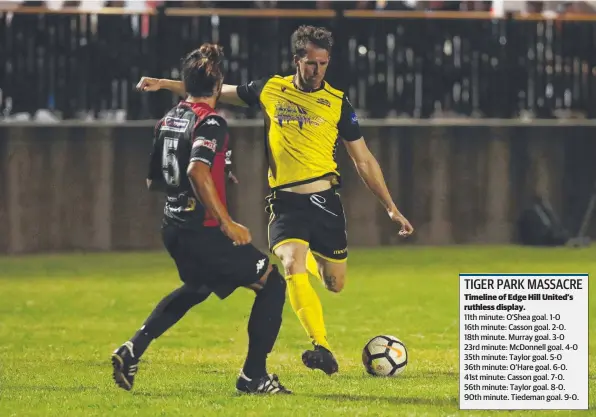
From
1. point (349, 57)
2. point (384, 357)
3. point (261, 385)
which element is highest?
point (349, 57)

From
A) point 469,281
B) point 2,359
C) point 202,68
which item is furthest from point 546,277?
point 2,359

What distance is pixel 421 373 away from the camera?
11.2 meters

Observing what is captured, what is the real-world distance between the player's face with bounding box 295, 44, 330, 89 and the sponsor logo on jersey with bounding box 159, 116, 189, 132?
62.1 inches

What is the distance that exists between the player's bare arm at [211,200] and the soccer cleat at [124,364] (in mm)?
992

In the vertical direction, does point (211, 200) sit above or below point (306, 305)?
above

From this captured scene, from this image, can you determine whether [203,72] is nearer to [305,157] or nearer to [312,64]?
[312,64]

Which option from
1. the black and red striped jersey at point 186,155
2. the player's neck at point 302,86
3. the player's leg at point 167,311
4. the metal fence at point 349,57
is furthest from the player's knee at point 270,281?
the metal fence at point 349,57

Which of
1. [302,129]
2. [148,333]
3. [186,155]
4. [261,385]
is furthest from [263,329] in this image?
[302,129]

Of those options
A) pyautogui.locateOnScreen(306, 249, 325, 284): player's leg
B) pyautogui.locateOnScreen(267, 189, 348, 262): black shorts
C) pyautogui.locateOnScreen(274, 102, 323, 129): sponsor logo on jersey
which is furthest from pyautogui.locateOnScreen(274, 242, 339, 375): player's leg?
pyautogui.locateOnScreen(274, 102, 323, 129): sponsor logo on jersey

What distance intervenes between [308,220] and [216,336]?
9.22ft

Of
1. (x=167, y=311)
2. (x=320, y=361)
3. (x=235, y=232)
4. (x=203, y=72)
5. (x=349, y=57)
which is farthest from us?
(x=349, y=57)

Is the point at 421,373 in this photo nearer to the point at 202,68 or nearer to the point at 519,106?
the point at 202,68

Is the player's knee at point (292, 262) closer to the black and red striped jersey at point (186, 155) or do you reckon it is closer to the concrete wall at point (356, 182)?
the black and red striped jersey at point (186, 155)

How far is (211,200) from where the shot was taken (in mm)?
9180
